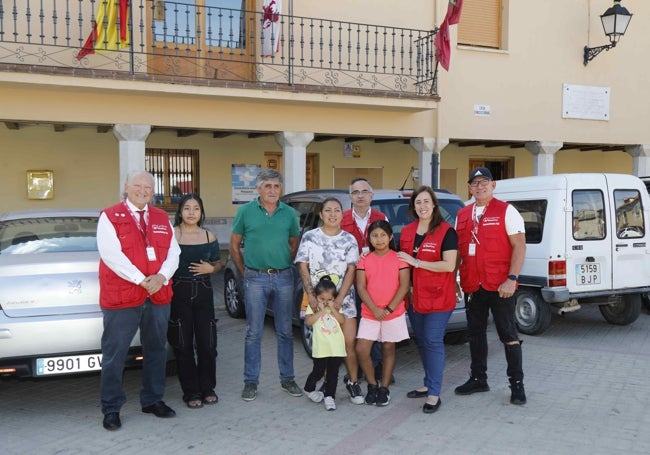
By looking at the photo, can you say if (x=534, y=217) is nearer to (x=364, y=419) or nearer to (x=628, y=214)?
(x=628, y=214)

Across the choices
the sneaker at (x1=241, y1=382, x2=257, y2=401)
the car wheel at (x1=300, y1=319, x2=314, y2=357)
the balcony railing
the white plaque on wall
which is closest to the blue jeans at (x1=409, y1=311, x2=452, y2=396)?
the sneaker at (x1=241, y1=382, x2=257, y2=401)

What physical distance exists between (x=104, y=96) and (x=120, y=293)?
627cm

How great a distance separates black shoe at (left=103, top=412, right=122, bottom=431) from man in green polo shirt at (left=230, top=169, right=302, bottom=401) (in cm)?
103

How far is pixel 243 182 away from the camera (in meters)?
A: 13.2

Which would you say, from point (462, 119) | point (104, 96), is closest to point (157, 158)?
point (104, 96)

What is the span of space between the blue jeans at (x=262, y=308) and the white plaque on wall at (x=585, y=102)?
1058 centimetres

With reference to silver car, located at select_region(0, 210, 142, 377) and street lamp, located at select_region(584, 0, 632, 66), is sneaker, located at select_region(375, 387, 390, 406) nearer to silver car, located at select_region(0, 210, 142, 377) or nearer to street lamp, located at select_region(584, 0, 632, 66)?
silver car, located at select_region(0, 210, 142, 377)

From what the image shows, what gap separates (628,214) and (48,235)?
6300mm

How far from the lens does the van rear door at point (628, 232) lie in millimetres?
7008

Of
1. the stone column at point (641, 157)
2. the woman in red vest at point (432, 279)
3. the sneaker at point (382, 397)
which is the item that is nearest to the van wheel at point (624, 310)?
the woman in red vest at point (432, 279)

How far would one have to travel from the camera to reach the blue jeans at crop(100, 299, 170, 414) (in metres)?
4.11

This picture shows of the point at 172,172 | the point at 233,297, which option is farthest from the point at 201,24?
the point at 233,297

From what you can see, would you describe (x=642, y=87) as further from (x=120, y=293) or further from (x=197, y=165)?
(x=120, y=293)

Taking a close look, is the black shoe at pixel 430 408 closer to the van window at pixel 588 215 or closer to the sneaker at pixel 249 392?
the sneaker at pixel 249 392
